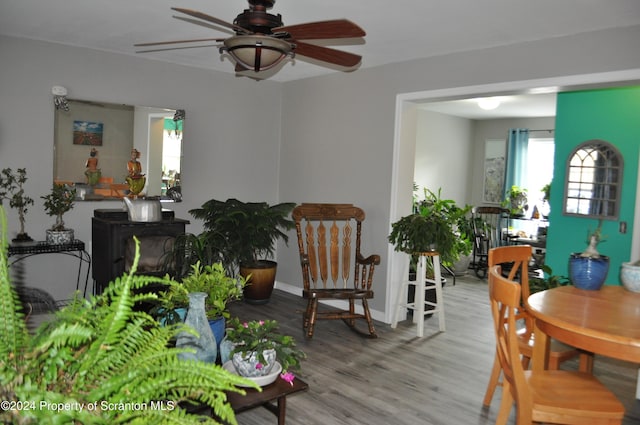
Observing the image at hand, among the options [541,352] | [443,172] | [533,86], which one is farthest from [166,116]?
[443,172]

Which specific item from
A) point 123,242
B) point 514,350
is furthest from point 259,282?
point 514,350

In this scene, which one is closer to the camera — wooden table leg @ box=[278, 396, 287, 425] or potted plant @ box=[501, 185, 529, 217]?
wooden table leg @ box=[278, 396, 287, 425]

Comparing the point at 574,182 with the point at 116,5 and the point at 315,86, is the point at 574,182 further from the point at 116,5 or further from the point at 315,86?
the point at 116,5

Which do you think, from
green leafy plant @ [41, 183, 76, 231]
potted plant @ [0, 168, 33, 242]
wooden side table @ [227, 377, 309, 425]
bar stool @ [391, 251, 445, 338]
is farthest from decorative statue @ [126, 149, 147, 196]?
wooden side table @ [227, 377, 309, 425]

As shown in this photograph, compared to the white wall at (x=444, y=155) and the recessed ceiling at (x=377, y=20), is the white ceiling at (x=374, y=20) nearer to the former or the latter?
the recessed ceiling at (x=377, y=20)

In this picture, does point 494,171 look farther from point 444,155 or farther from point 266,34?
point 266,34

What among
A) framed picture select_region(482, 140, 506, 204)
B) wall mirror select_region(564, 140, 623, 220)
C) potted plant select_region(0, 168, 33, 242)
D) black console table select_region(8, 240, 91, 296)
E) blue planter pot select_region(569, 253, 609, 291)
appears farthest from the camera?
framed picture select_region(482, 140, 506, 204)

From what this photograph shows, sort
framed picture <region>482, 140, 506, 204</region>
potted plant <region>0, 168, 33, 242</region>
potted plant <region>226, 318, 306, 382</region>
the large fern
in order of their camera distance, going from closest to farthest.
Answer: the large fern → potted plant <region>226, 318, 306, 382</region> → potted plant <region>0, 168, 33, 242</region> → framed picture <region>482, 140, 506, 204</region>

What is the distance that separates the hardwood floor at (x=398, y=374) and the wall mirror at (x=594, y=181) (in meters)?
1.84

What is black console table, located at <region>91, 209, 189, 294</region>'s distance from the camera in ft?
13.7

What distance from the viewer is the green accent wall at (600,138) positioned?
5.30 m

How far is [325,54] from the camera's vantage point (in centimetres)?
280

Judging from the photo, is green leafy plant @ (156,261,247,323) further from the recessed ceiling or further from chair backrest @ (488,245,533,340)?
the recessed ceiling

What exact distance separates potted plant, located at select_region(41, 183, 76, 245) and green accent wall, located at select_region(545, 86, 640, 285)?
189 inches
